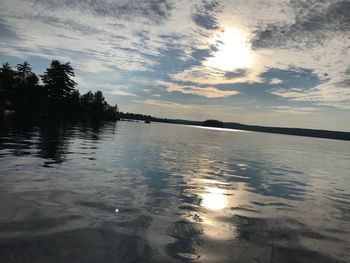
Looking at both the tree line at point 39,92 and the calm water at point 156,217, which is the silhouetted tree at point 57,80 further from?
the calm water at point 156,217

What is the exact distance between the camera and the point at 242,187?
1662 centimetres

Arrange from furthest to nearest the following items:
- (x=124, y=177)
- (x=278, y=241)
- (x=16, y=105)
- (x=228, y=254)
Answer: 1. (x=16, y=105)
2. (x=124, y=177)
3. (x=278, y=241)
4. (x=228, y=254)

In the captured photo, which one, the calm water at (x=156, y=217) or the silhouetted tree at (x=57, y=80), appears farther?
the silhouetted tree at (x=57, y=80)

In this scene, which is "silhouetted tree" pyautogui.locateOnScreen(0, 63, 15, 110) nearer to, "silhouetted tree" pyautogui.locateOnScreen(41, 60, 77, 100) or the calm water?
"silhouetted tree" pyautogui.locateOnScreen(41, 60, 77, 100)

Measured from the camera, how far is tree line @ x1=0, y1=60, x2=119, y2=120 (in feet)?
352

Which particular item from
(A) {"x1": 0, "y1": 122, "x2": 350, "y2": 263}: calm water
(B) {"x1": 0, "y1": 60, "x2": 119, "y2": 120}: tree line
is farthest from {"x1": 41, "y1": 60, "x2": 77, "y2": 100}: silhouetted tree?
(A) {"x1": 0, "y1": 122, "x2": 350, "y2": 263}: calm water

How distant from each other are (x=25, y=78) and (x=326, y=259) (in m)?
122

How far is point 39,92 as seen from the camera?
367ft

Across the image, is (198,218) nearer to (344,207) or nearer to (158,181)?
(158,181)

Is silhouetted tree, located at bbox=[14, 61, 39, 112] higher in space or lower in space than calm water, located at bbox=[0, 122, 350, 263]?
higher

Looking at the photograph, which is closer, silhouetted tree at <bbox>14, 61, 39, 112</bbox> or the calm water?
Result: the calm water

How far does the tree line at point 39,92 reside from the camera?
107 metres

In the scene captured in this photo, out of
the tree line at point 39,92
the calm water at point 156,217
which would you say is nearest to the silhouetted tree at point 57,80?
the tree line at point 39,92

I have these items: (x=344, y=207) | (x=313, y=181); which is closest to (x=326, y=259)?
(x=344, y=207)
